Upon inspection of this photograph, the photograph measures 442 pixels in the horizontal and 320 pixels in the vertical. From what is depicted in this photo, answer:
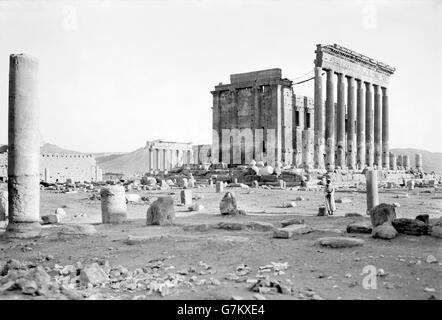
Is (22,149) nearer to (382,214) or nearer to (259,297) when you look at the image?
(259,297)

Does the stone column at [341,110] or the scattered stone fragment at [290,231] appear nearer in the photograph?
the scattered stone fragment at [290,231]

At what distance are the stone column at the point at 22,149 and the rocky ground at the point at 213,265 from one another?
626 millimetres

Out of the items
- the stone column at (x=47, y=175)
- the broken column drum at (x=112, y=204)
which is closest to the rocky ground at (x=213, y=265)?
the broken column drum at (x=112, y=204)

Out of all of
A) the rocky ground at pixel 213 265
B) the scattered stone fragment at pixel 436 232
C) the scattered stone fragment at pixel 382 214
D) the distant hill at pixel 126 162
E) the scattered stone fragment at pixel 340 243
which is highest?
the distant hill at pixel 126 162

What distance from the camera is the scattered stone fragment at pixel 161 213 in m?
12.4

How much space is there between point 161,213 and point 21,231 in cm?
345

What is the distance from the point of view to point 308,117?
46969 mm

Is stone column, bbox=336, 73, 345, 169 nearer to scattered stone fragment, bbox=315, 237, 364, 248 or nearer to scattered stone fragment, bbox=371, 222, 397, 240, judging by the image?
scattered stone fragment, bbox=371, 222, 397, 240

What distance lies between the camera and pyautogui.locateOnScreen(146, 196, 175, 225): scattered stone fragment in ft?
40.8

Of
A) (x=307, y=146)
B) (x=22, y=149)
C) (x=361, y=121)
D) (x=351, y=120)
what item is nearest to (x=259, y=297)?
(x=22, y=149)

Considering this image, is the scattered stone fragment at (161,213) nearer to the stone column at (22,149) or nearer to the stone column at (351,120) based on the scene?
the stone column at (22,149)

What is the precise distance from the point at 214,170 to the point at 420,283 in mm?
31504
